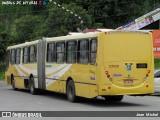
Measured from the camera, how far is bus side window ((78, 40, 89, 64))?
2020 centimetres

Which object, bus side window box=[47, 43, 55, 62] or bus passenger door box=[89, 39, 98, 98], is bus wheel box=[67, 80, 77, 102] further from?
bus side window box=[47, 43, 55, 62]

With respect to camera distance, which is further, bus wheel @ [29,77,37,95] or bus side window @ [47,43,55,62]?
bus wheel @ [29,77,37,95]

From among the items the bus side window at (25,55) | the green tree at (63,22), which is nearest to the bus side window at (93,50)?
the bus side window at (25,55)

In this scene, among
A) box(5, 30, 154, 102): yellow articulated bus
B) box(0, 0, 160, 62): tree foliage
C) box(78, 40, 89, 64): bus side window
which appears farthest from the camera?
box(0, 0, 160, 62): tree foliage

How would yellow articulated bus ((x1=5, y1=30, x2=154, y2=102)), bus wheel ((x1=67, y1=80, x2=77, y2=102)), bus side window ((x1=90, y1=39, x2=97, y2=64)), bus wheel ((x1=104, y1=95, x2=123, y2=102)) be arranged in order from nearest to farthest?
1. yellow articulated bus ((x1=5, y1=30, x2=154, y2=102))
2. bus side window ((x1=90, y1=39, x2=97, y2=64))
3. bus wheel ((x1=67, y1=80, x2=77, y2=102))
4. bus wheel ((x1=104, y1=95, x2=123, y2=102))

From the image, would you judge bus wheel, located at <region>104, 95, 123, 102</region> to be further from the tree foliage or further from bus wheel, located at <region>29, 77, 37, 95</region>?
the tree foliage

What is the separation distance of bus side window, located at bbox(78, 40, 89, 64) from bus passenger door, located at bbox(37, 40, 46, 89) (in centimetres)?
485

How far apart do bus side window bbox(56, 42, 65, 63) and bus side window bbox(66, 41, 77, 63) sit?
1.93ft

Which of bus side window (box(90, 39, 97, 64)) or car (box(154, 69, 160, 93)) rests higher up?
bus side window (box(90, 39, 97, 64))

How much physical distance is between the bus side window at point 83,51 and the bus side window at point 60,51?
1874 mm

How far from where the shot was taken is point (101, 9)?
61.5 metres

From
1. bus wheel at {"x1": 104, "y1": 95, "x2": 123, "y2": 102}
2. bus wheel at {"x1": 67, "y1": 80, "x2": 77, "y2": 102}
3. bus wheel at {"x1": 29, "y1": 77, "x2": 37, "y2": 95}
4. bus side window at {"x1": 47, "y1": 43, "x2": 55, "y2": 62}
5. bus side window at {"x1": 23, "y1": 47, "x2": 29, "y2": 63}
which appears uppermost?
bus side window at {"x1": 47, "y1": 43, "x2": 55, "y2": 62}

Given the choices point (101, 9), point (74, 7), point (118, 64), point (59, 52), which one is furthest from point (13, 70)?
point (101, 9)

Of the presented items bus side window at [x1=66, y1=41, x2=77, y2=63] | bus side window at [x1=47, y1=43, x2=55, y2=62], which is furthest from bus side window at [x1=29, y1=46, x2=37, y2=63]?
bus side window at [x1=66, y1=41, x2=77, y2=63]
